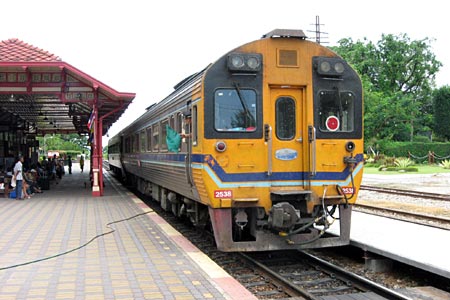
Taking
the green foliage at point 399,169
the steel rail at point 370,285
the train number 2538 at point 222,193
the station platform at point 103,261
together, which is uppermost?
the train number 2538 at point 222,193

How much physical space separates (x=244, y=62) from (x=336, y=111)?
1694 millimetres

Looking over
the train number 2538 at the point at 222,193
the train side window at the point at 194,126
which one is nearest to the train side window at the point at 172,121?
the train side window at the point at 194,126

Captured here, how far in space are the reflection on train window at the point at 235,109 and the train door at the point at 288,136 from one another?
0.31m

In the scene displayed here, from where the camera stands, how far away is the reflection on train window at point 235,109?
7719 mm

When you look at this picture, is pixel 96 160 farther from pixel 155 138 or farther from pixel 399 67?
pixel 399 67

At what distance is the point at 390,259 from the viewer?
7820 mm

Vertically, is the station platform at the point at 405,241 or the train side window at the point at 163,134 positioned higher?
the train side window at the point at 163,134

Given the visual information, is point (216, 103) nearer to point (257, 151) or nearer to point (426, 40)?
point (257, 151)

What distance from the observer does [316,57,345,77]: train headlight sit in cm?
802

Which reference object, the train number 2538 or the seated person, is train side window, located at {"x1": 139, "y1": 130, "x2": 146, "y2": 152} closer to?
the seated person

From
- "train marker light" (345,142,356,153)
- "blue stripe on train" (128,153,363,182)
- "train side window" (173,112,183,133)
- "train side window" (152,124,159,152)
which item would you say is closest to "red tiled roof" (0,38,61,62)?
"train side window" (152,124,159,152)

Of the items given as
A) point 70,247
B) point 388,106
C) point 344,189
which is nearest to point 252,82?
point 344,189

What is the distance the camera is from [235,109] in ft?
25.6

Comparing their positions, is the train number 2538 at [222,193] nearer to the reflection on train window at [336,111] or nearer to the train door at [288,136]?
the train door at [288,136]
